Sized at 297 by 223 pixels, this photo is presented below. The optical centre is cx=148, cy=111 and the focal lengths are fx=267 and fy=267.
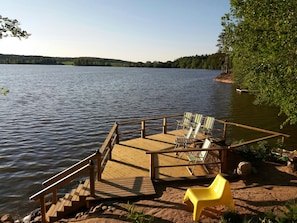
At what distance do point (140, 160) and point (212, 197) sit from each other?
12.4 feet

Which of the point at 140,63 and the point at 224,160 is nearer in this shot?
the point at 224,160

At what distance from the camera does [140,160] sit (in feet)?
29.1


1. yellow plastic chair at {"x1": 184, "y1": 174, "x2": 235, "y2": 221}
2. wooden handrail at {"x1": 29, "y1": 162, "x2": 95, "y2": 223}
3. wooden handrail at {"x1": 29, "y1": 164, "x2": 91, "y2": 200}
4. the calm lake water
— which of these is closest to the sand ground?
yellow plastic chair at {"x1": 184, "y1": 174, "x2": 235, "y2": 221}

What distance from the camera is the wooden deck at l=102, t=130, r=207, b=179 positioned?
25.7 feet

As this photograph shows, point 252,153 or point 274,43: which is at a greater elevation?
point 274,43

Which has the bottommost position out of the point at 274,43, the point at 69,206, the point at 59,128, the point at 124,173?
the point at 59,128

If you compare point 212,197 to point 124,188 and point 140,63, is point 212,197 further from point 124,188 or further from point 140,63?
point 140,63

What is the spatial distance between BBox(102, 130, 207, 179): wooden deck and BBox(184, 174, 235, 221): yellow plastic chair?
205 cm

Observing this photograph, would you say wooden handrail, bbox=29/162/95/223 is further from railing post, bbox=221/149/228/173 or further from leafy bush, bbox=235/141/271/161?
leafy bush, bbox=235/141/271/161

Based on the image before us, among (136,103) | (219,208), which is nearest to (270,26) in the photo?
(219,208)

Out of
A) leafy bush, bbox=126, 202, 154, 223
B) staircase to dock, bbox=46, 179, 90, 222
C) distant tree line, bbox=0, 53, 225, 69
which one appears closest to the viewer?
leafy bush, bbox=126, 202, 154, 223

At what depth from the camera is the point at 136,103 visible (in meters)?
29.3

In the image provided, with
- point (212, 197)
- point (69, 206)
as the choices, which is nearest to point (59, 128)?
point (69, 206)

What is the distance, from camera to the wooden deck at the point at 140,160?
7.82 meters
